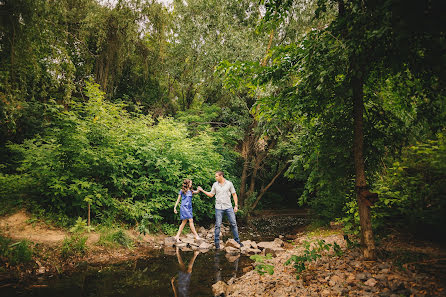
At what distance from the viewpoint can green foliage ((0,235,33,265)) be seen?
14.3ft

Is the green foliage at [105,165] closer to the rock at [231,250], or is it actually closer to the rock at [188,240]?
the rock at [188,240]

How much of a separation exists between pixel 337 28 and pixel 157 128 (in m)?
7.47

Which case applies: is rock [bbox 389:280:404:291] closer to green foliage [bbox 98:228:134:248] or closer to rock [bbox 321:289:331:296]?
rock [bbox 321:289:331:296]

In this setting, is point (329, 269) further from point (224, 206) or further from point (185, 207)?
point (185, 207)

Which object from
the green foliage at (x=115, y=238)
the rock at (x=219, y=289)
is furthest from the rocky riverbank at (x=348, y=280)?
the green foliage at (x=115, y=238)

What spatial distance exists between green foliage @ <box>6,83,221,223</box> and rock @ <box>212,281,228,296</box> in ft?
13.8

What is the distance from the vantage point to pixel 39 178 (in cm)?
648

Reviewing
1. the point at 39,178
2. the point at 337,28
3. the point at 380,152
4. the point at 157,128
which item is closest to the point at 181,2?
the point at 157,128

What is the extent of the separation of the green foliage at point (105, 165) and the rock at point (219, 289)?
422cm

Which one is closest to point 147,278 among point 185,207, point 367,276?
point 185,207

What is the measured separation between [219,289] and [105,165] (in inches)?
208

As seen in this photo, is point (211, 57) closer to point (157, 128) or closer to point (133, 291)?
point (157, 128)

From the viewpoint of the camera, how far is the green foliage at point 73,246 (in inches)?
198

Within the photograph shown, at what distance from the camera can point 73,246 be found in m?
5.29
